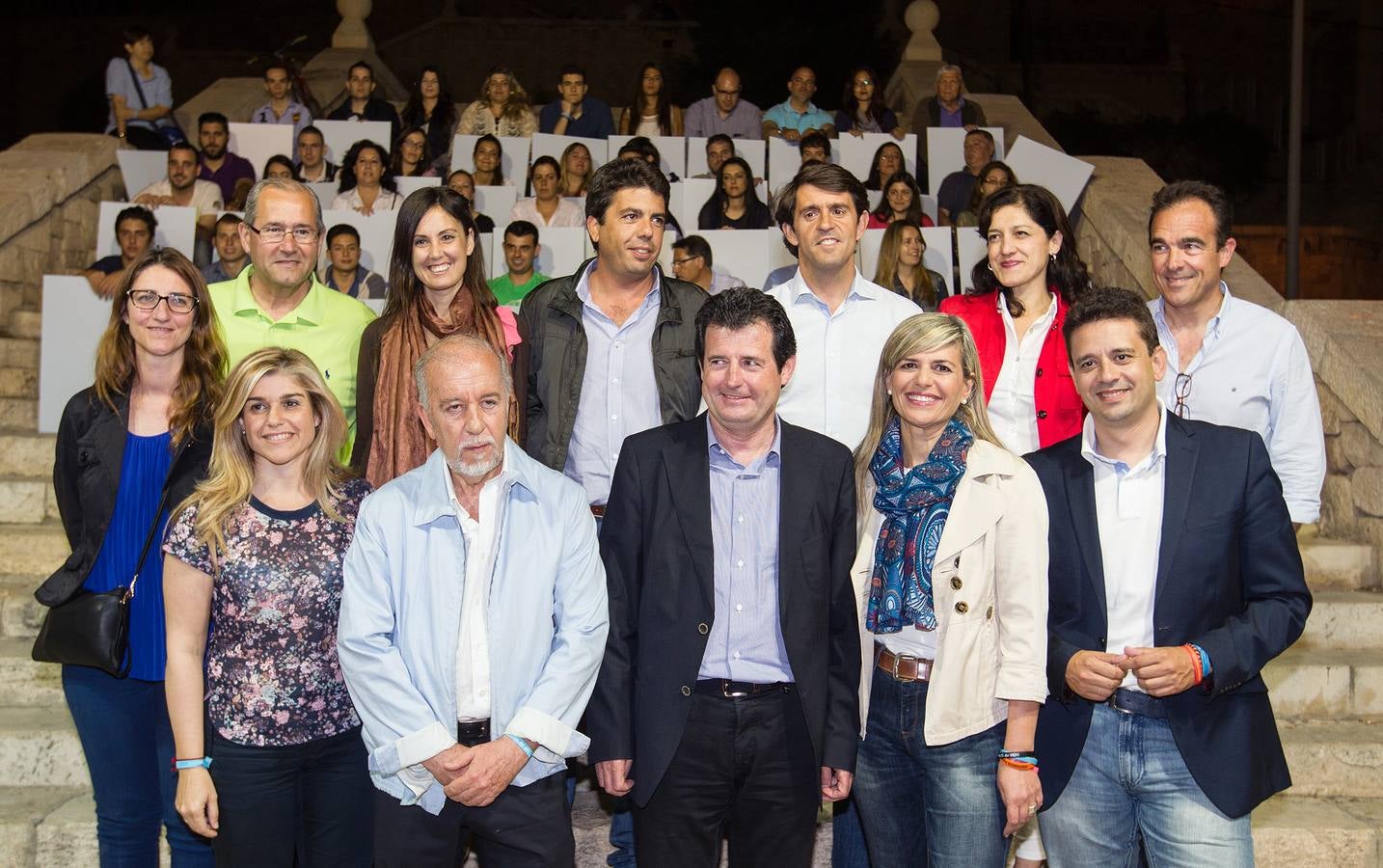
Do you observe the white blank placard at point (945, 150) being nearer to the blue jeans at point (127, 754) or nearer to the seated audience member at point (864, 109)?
the seated audience member at point (864, 109)

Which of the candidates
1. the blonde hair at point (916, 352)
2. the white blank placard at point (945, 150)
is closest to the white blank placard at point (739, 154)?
the white blank placard at point (945, 150)

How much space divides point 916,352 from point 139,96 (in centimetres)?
815

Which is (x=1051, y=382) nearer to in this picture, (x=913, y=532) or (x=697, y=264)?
(x=913, y=532)

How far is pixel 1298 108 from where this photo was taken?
20.7 feet

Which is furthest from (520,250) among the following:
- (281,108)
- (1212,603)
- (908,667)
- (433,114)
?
(1212,603)

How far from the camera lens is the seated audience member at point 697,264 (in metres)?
6.50

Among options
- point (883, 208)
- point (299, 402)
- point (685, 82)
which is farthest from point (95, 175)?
point (685, 82)

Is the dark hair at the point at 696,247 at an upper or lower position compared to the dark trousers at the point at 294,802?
upper

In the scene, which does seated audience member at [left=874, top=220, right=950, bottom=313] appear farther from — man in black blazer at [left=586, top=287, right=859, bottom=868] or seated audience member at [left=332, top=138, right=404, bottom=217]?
man in black blazer at [left=586, top=287, right=859, bottom=868]

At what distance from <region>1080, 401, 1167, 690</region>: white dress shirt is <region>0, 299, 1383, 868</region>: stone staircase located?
141 centimetres

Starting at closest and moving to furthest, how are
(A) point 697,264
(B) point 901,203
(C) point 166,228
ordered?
1. (A) point 697,264
2. (C) point 166,228
3. (B) point 901,203

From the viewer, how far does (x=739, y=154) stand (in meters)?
9.09

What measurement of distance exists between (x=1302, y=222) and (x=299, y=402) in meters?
12.6

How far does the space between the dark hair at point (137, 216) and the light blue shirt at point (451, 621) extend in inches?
198
